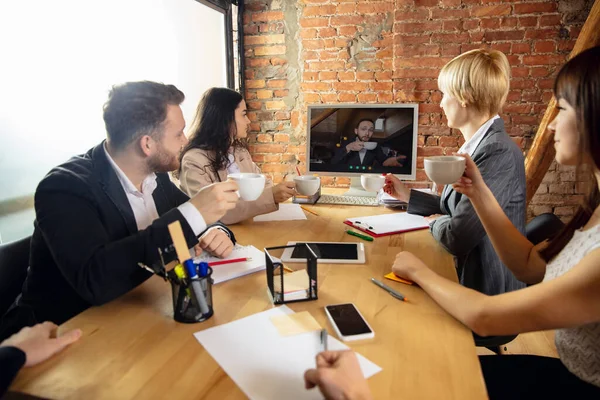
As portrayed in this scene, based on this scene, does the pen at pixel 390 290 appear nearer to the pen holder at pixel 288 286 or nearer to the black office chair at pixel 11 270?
the pen holder at pixel 288 286

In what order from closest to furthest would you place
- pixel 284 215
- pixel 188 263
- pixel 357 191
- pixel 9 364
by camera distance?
pixel 9 364 < pixel 188 263 < pixel 284 215 < pixel 357 191

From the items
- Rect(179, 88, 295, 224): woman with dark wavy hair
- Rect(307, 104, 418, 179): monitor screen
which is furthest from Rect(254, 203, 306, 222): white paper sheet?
Rect(307, 104, 418, 179): monitor screen

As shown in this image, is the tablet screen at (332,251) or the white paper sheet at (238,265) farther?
the tablet screen at (332,251)

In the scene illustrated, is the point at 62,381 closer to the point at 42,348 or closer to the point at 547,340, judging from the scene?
the point at 42,348

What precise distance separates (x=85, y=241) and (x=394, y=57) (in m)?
2.61

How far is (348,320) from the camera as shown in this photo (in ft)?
3.00

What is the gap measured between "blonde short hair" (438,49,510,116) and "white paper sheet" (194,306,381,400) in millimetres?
1302

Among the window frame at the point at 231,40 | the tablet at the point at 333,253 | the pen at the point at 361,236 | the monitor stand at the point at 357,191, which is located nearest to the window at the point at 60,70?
the window frame at the point at 231,40

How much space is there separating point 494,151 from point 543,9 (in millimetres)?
1895

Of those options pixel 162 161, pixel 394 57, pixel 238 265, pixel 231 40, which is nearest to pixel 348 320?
pixel 238 265

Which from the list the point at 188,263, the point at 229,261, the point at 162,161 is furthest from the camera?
the point at 162,161

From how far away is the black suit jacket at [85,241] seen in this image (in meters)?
1.01

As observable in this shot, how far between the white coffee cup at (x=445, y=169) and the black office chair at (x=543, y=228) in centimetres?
55

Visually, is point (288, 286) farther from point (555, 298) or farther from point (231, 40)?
point (231, 40)
